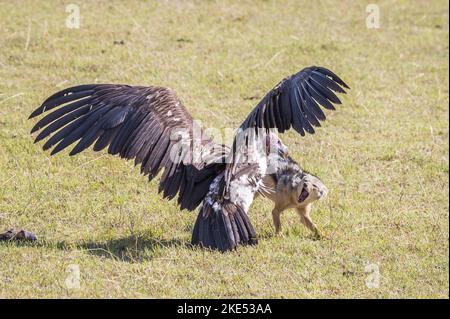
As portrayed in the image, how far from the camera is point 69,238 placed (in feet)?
24.6

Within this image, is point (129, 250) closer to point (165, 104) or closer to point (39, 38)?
point (165, 104)

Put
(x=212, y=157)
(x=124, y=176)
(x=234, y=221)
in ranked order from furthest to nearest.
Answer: (x=124, y=176) < (x=212, y=157) < (x=234, y=221)

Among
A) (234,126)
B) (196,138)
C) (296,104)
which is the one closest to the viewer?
(296,104)

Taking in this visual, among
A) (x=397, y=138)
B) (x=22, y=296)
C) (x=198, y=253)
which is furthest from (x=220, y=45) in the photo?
(x=22, y=296)

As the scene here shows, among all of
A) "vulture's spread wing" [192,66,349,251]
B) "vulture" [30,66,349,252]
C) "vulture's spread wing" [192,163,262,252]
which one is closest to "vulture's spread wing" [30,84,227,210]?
"vulture" [30,66,349,252]

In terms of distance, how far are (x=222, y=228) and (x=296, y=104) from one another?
1152 millimetres

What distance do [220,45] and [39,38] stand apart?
8.77 ft

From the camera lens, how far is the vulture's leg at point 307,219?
752 cm

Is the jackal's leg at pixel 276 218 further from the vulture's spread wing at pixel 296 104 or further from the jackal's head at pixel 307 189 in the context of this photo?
the vulture's spread wing at pixel 296 104

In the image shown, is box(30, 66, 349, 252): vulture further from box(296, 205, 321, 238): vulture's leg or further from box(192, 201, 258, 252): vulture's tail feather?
box(296, 205, 321, 238): vulture's leg

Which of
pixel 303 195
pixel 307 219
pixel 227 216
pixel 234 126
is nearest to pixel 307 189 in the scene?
pixel 303 195

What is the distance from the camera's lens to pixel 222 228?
683 cm

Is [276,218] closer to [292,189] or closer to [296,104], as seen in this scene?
[292,189]

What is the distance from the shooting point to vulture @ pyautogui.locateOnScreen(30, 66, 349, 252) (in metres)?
6.80
